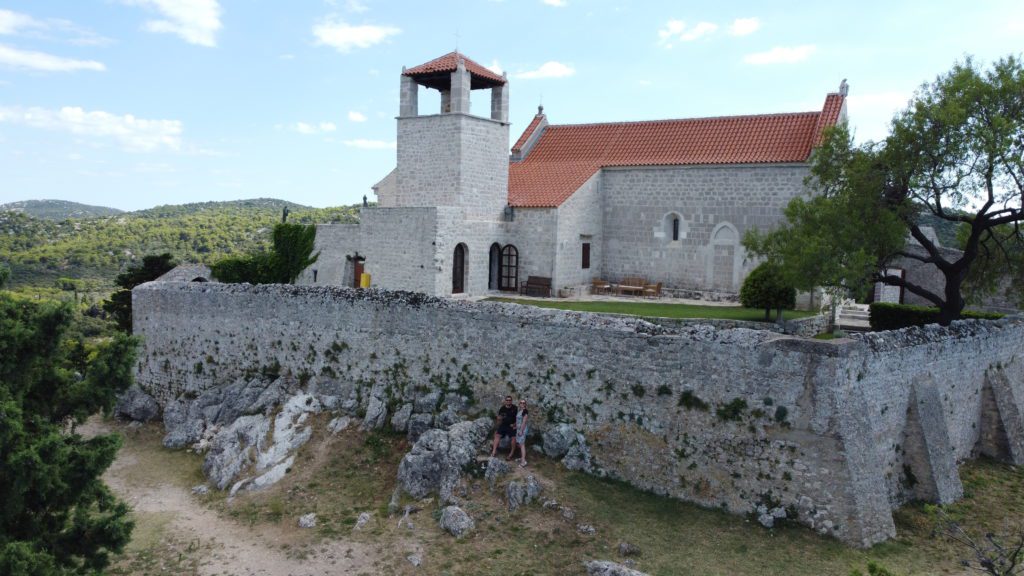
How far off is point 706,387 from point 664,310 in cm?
1086

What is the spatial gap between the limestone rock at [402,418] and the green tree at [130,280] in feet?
48.2

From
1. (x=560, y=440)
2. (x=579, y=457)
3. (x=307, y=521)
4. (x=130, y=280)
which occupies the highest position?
(x=130, y=280)

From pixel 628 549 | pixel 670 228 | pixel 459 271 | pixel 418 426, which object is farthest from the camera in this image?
pixel 670 228

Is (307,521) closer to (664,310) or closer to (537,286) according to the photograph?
(664,310)

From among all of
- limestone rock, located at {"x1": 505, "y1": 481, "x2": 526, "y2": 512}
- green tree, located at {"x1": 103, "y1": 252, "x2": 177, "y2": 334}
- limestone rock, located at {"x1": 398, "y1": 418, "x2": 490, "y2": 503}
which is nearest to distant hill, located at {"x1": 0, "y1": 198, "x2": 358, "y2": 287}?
green tree, located at {"x1": 103, "y1": 252, "x2": 177, "y2": 334}

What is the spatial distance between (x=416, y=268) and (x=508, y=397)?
12717 mm

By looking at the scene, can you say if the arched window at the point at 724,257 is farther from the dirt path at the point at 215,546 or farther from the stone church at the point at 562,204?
the dirt path at the point at 215,546

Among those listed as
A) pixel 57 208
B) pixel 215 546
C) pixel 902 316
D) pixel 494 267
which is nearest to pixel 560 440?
pixel 215 546

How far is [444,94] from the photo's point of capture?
31.6m

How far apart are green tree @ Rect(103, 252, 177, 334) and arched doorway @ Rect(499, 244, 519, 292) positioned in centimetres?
1321

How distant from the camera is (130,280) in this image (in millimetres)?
28797

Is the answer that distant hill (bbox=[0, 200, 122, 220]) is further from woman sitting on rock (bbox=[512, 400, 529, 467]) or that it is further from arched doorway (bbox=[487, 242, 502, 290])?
woman sitting on rock (bbox=[512, 400, 529, 467])

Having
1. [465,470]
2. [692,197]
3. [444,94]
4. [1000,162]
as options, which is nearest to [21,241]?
[444,94]

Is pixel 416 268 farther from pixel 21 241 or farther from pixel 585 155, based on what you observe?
pixel 21 241
